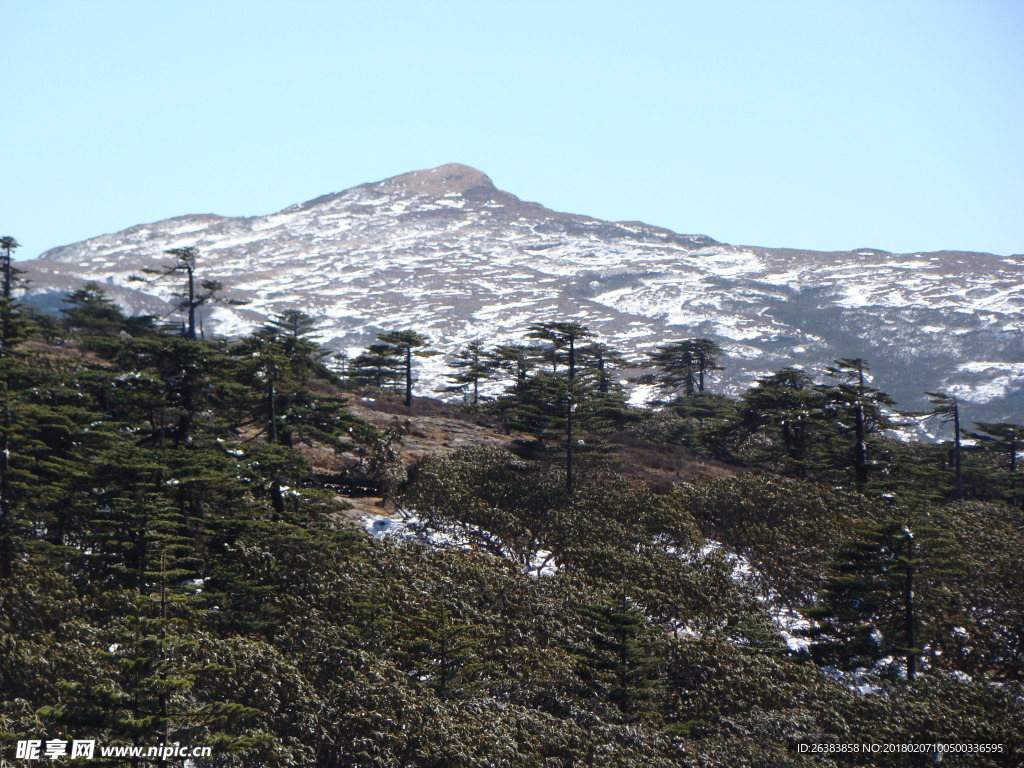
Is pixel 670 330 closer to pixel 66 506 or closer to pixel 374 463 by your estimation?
pixel 374 463

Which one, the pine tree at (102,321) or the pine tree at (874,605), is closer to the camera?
the pine tree at (874,605)

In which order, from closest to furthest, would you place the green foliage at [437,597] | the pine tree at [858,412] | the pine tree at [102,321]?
the green foliage at [437,597] < the pine tree at [858,412] < the pine tree at [102,321]

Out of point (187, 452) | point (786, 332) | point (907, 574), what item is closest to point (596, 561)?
point (907, 574)

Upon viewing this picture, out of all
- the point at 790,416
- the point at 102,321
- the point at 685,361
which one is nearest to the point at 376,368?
→ the point at 102,321

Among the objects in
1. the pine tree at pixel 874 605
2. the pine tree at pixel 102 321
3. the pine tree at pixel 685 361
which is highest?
the pine tree at pixel 102 321

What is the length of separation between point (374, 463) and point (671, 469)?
1557 cm

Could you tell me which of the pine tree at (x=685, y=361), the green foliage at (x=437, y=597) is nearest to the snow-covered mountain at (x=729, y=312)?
the pine tree at (x=685, y=361)

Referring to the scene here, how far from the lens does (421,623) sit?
18.4 meters

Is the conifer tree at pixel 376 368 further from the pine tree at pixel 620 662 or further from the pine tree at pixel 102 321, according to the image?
the pine tree at pixel 620 662

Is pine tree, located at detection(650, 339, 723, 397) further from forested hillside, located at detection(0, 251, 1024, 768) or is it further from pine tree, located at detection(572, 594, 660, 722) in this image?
pine tree, located at detection(572, 594, 660, 722)

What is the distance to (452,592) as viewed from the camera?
2125 centimetres

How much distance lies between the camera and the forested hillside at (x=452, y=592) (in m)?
15.2

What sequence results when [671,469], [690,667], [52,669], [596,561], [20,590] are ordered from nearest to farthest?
[52,669] → [20,590] → [690,667] → [596,561] → [671,469]

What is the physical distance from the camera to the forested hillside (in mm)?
15203
